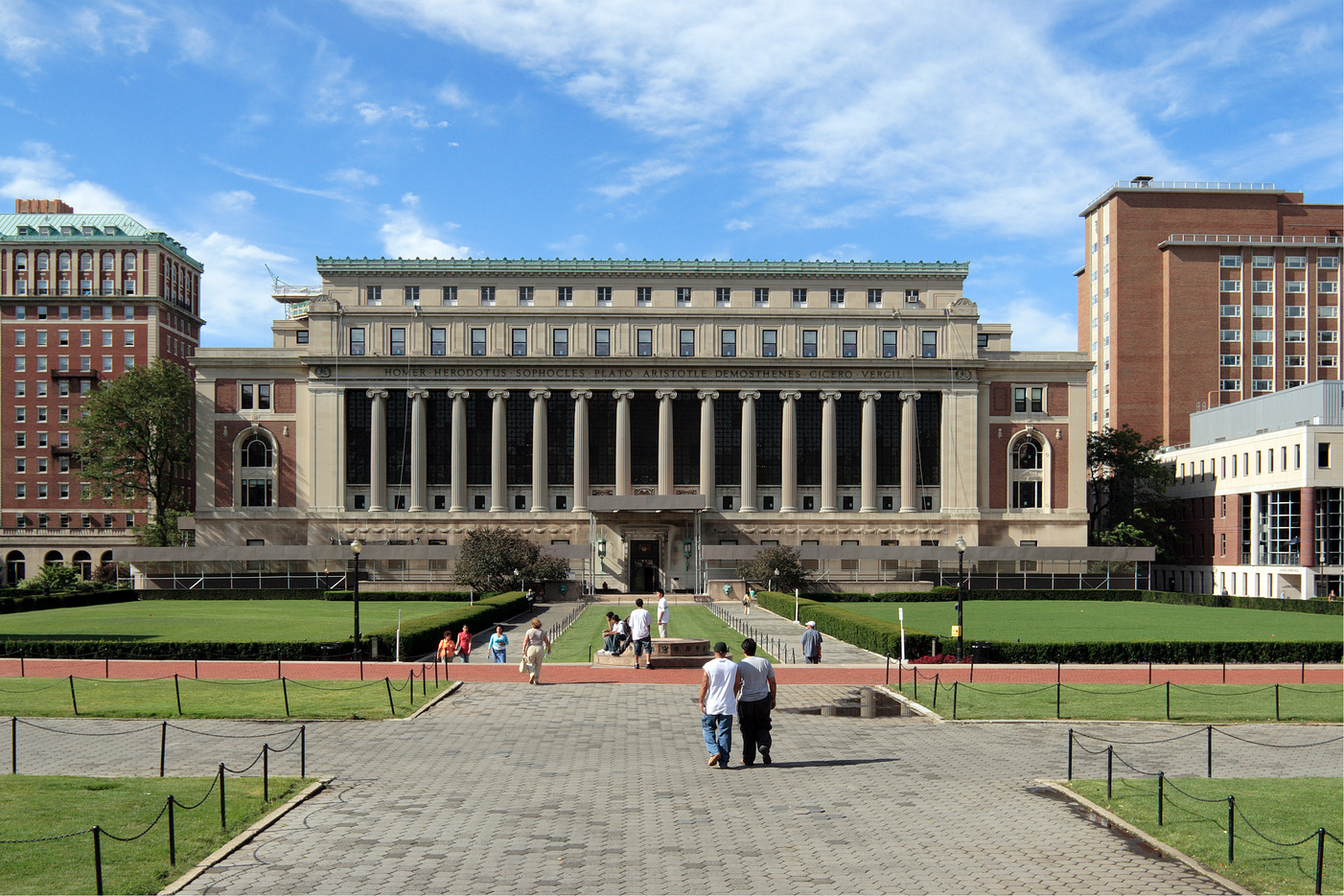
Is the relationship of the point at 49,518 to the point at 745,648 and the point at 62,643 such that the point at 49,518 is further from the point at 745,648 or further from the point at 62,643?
the point at 745,648

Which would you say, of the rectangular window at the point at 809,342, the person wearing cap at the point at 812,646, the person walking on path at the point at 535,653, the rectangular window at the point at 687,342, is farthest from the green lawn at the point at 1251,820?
the rectangular window at the point at 687,342

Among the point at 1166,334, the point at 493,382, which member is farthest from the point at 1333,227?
the point at 493,382

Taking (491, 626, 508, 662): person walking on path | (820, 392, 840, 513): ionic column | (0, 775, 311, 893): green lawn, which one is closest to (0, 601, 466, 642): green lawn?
(491, 626, 508, 662): person walking on path

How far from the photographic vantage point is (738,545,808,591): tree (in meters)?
80.2

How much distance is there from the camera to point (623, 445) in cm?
9681

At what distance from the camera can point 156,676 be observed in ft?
115

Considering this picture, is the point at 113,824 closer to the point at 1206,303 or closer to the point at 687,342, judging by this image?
the point at 687,342

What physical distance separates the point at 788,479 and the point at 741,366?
1095 cm

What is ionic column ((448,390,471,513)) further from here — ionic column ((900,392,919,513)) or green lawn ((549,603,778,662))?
ionic column ((900,392,919,513))

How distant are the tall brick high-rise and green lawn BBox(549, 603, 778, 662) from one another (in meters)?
63.3

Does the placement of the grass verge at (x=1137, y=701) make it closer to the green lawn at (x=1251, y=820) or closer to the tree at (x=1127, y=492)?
the green lawn at (x=1251, y=820)

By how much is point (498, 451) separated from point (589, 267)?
18.5m

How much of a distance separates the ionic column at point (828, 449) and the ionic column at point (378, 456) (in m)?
38.8

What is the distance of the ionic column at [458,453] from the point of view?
315ft
